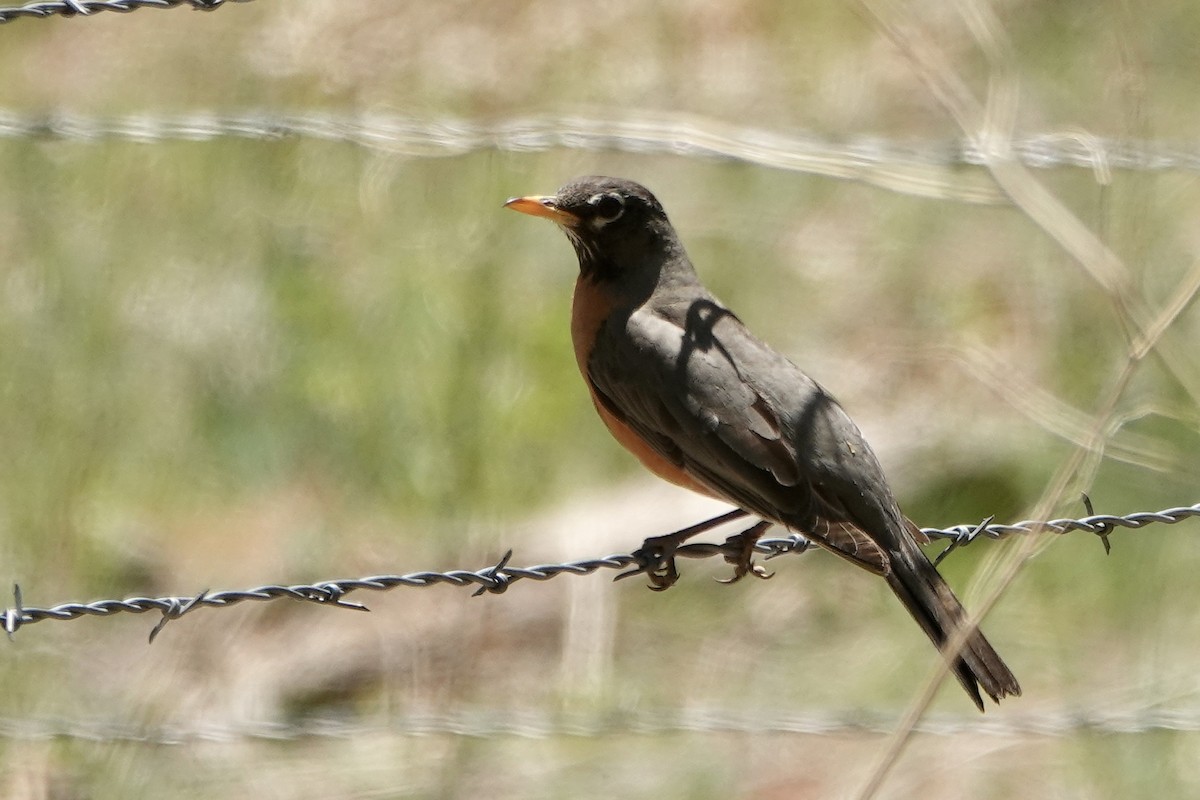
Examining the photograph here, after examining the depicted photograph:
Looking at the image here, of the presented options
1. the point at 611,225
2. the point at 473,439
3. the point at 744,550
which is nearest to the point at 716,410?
the point at 744,550

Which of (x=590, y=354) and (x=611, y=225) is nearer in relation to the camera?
(x=590, y=354)

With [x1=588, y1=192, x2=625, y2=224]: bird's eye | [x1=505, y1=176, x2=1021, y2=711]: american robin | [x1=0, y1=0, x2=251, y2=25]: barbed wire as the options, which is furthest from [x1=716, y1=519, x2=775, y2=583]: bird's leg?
[x1=0, y1=0, x2=251, y2=25]: barbed wire

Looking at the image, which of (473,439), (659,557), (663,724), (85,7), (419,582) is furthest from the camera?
(473,439)

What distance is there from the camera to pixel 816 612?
24.6ft

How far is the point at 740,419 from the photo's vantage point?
15.8 feet

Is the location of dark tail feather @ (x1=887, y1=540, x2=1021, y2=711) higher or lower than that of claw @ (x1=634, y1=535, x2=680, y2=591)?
higher

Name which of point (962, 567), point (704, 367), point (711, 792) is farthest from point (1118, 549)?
point (704, 367)

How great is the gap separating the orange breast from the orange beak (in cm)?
23

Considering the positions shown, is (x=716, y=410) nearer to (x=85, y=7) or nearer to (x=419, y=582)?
(x=419, y=582)

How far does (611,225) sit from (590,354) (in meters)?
0.50

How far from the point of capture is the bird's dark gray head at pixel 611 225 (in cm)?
544

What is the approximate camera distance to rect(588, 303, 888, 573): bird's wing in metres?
4.59

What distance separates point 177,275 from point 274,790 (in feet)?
10.5

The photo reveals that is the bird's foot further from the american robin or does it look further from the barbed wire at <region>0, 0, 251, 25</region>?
the barbed wire at <region>0, 0, 251, 25</region>
